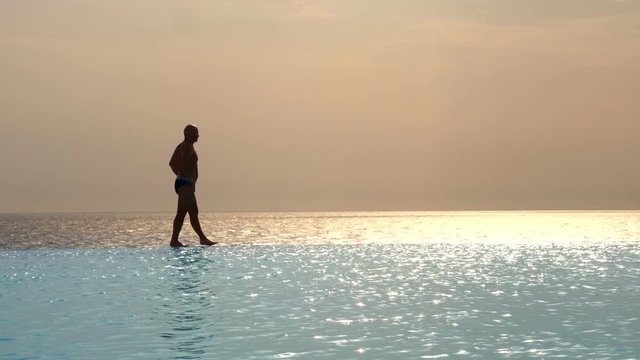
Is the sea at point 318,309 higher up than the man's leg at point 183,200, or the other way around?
the man's leg at point 183,200

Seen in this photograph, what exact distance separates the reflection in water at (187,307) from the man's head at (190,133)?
24.9 feet

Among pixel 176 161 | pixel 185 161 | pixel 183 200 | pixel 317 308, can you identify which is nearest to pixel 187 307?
pixel 317 308

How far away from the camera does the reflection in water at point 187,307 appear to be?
9.25 meters

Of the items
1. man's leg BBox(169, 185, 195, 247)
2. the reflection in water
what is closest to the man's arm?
man's leg BBox(169, 185, 195, 247)

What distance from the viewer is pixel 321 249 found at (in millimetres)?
27203

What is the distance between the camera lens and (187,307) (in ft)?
40.4

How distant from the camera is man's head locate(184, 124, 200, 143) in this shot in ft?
91.5

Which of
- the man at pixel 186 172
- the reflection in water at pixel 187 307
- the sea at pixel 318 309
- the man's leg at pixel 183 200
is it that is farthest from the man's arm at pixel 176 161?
the reflection in water at pixel 187 307

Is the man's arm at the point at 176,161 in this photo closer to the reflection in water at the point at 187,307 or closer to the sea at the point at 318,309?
the sea at the point at 318,309

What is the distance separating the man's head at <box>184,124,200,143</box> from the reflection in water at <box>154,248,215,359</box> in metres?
7.58

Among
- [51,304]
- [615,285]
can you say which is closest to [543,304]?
[615,285]

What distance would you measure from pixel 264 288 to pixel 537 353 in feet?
23.1

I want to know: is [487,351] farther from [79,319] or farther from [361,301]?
[79,319]

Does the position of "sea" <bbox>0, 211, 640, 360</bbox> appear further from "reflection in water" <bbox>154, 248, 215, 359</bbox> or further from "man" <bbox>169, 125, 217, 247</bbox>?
"man" <bbox>169, 125, 217, 247</bbox>
